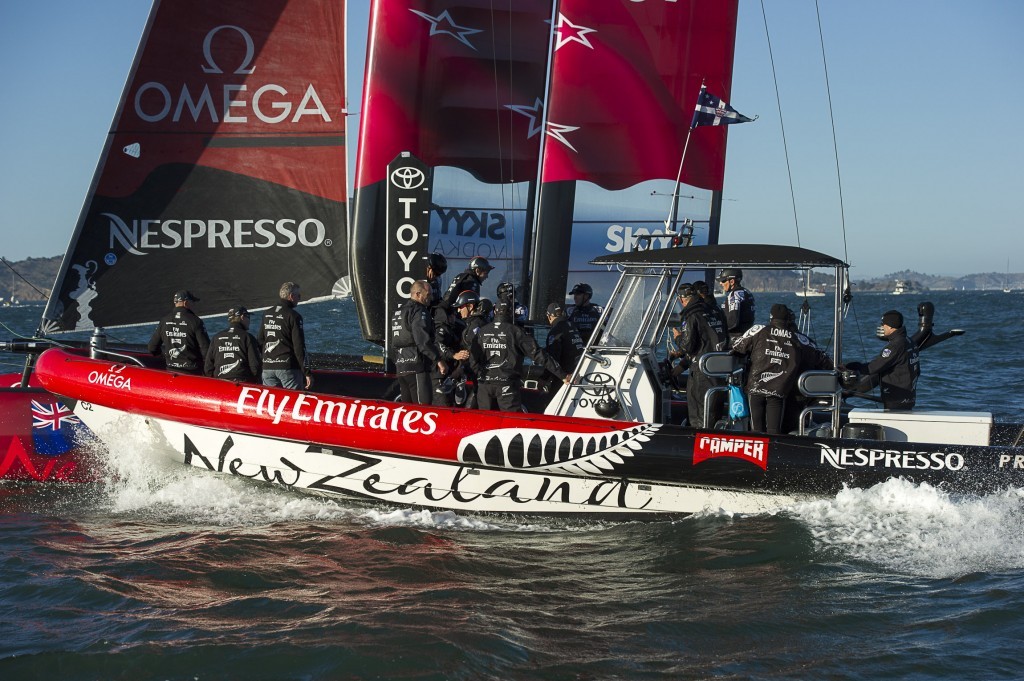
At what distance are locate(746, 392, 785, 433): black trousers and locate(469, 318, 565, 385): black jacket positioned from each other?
1.58 m

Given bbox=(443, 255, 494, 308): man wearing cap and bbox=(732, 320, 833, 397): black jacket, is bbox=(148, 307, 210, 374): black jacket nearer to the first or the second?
bbox=(443, 255, 494, 308): man wearing cap

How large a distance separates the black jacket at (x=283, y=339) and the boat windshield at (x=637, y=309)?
2.69m

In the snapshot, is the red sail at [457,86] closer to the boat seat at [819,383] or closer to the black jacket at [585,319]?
the black jacket at [585,319]

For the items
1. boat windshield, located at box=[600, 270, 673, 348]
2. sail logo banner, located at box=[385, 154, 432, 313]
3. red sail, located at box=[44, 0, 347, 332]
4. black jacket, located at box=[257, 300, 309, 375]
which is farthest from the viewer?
sail logo banner, located at box=[385, 154, 432, 313]

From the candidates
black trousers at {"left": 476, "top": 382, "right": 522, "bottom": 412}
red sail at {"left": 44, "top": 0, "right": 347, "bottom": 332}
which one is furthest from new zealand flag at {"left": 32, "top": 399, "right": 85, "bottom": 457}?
black trousers at {"left": 476, "top": 382, "right": 522, "bottom": 412}

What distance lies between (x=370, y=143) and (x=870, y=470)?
662 cm

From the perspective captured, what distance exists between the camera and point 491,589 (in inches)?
270

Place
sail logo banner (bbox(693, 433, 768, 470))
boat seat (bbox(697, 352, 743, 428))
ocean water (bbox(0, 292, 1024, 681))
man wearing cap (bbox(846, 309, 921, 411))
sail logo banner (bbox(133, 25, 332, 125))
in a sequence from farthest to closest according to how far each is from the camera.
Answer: sail logo banner (bbox(133, 25, 332, 125)), man wearing cap (bbox(846, 309, 921, 411)), boat seat (bbox(697, 352, 743, 428)), sail logo banner (bbox(693, 433, 768, 470)), ocean water (bbox(0, 292, 1024, 681))

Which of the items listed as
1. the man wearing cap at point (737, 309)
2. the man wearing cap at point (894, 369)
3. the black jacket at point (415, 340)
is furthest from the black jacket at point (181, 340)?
the man wearing cap at point (894, 369)

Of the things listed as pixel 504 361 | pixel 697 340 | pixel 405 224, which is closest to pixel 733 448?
pixel 697 340

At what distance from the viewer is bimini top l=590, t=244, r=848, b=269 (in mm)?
8156

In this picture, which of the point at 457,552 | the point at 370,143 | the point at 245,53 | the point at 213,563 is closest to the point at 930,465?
the point at 457,552

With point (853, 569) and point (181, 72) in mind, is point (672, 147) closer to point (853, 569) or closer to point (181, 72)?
point (181, 72)

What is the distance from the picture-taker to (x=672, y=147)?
41.4 feet
